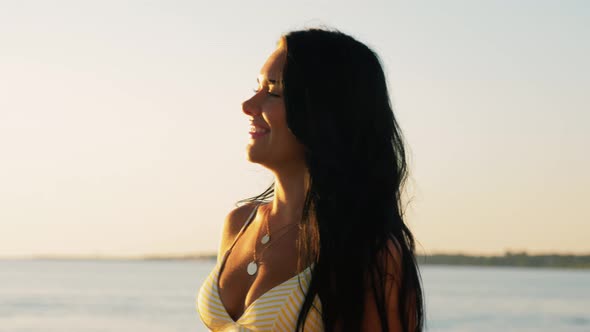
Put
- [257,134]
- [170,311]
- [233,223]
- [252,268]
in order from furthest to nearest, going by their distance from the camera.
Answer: [170,311]
[233,223]
[252,268]
[257,134]

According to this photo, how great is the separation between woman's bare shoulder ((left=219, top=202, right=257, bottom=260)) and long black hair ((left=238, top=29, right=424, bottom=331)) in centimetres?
48

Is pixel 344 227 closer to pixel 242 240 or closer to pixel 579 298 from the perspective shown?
pixel 242 240

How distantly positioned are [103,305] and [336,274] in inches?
1181

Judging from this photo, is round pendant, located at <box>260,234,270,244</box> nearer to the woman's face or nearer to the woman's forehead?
the woman's face

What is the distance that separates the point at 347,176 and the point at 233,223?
0.67 metres

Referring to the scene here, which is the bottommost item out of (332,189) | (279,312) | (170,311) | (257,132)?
(170,311)

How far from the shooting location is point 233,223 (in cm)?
339

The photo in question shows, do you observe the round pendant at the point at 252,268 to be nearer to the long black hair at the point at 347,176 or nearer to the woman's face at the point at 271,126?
the long black hair at the point at 347,176

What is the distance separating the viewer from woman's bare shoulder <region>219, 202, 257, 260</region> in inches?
132

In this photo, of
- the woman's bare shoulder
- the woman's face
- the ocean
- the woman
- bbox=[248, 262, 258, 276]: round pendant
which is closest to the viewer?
the woman

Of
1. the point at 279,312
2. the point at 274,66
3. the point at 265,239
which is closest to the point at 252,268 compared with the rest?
the point at 265,239

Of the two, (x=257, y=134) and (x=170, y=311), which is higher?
(x=257, y=134)

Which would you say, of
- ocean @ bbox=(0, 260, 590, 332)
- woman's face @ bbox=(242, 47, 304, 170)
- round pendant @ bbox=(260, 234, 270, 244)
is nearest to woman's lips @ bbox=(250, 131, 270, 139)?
woman's face @ bbox=(242, 47, 304, 170)

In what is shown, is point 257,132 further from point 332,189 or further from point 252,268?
point 252,268
